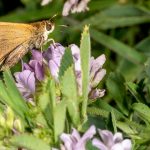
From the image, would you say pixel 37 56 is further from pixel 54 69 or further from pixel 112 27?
pixel 112 27

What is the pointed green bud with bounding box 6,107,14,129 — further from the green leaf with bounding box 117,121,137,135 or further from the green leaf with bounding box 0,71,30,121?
the green leaf with bounding box 117,121,137,135

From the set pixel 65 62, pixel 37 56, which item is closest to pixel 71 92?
pixel 65 62

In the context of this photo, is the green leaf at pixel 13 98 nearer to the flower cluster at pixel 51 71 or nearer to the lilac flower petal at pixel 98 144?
the flower cluster at pixel 51 71

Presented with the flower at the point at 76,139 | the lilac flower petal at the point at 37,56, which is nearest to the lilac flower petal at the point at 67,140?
the flower at the point at 76,139

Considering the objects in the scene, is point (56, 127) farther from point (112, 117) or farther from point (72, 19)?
point (72, 19)

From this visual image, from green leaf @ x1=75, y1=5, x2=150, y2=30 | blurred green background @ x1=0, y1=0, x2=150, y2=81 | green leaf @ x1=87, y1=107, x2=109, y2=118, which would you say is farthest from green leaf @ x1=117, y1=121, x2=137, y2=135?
green leaf @ x1=75, y1=5, x2=150, y2=30

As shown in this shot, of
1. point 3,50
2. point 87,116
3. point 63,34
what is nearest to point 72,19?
point 63,34
